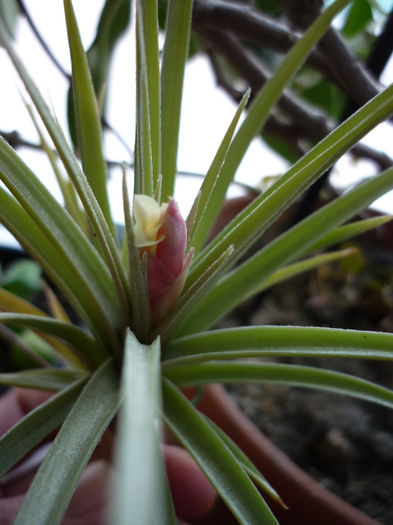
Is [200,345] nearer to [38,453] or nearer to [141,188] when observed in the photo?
[141,188]

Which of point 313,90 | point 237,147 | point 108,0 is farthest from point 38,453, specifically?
point 313,90

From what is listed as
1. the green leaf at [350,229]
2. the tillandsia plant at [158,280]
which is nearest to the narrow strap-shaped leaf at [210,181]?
the tillandsia plant at [158,280]

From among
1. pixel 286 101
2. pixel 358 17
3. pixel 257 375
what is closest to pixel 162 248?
pixel 257 375

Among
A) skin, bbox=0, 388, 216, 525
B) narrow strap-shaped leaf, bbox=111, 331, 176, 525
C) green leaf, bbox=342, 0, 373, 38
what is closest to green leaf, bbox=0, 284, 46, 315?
skin, bbox=0, 388, 216, 525

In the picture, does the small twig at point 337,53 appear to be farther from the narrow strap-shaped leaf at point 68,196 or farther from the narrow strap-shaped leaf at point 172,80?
the narrow strap-shaped leaf at point 68,196

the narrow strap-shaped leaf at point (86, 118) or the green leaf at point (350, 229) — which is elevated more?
the narrow strap-shaped leaf at point (86, 118)

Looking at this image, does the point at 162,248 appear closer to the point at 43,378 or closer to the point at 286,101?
the point at 43,378
